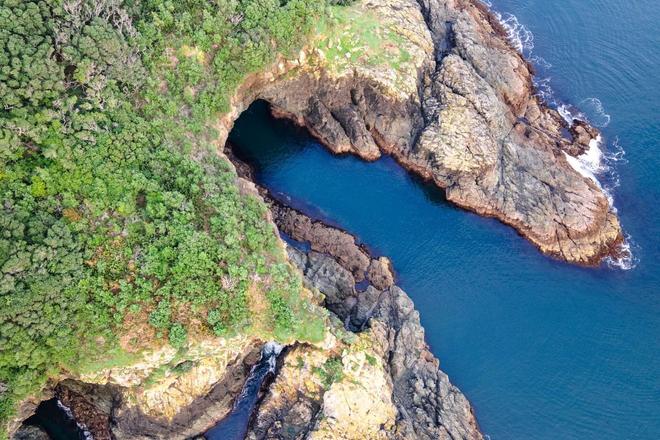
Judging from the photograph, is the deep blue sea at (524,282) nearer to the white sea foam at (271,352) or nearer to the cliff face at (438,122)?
→ the cliff face at (438,122)

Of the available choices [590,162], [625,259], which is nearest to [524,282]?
[625,259]

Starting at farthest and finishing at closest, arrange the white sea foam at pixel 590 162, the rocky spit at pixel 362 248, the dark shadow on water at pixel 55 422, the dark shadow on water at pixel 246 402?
1. the white sea foam at pixel 590 162
2. the dark shadow on water at pixel 246 402
3. the dark shadow on water at pixel 55 422
4. the rocky spit at pixel 362 248

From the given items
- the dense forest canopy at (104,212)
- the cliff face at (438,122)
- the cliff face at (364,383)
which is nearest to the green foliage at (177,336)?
the dense forest canopy at (104,212)

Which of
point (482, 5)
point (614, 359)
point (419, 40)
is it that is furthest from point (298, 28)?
point (614, 359)

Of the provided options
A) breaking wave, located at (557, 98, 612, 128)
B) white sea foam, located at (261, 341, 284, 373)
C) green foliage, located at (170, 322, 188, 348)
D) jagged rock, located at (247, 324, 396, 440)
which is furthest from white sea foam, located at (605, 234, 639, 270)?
green foliage, located at (170, 322, 188, 348)

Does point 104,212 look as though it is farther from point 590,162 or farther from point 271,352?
point 590,162

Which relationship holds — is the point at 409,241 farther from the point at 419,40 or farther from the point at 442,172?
the point at 419,40
